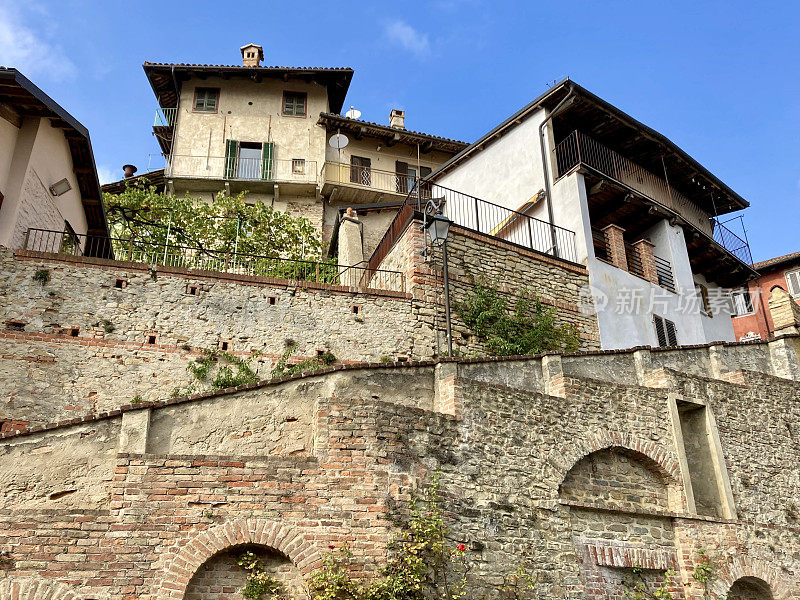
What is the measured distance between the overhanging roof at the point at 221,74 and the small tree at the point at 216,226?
6671mm

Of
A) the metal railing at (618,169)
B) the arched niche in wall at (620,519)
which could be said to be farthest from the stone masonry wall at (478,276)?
the arched niche in wall at (620,519)

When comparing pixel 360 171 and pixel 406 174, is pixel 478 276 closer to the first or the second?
pixel 360 171

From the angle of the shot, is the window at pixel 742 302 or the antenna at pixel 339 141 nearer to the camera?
the window at pixel 742 302

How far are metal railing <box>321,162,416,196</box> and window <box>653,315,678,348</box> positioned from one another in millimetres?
10293

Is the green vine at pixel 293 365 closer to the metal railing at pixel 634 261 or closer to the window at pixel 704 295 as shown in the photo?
the metal railing at pixel 634 261

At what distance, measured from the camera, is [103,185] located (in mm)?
25062

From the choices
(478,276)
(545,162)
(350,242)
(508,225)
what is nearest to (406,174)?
(350,242)

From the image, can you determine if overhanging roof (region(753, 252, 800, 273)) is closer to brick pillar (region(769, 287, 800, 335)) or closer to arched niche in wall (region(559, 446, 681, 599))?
brick pillar (region(769, 287, 800, 335))

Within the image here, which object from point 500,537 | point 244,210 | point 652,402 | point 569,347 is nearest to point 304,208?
point 244,210

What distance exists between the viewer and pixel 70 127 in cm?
1481

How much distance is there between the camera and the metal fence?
17.4m

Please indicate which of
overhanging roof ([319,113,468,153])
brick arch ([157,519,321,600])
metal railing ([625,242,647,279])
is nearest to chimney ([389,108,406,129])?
overhanging roof ([319,113,468,153])

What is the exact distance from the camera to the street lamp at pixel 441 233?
1354 cm

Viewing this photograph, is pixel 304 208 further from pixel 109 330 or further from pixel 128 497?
pixel 128 497
